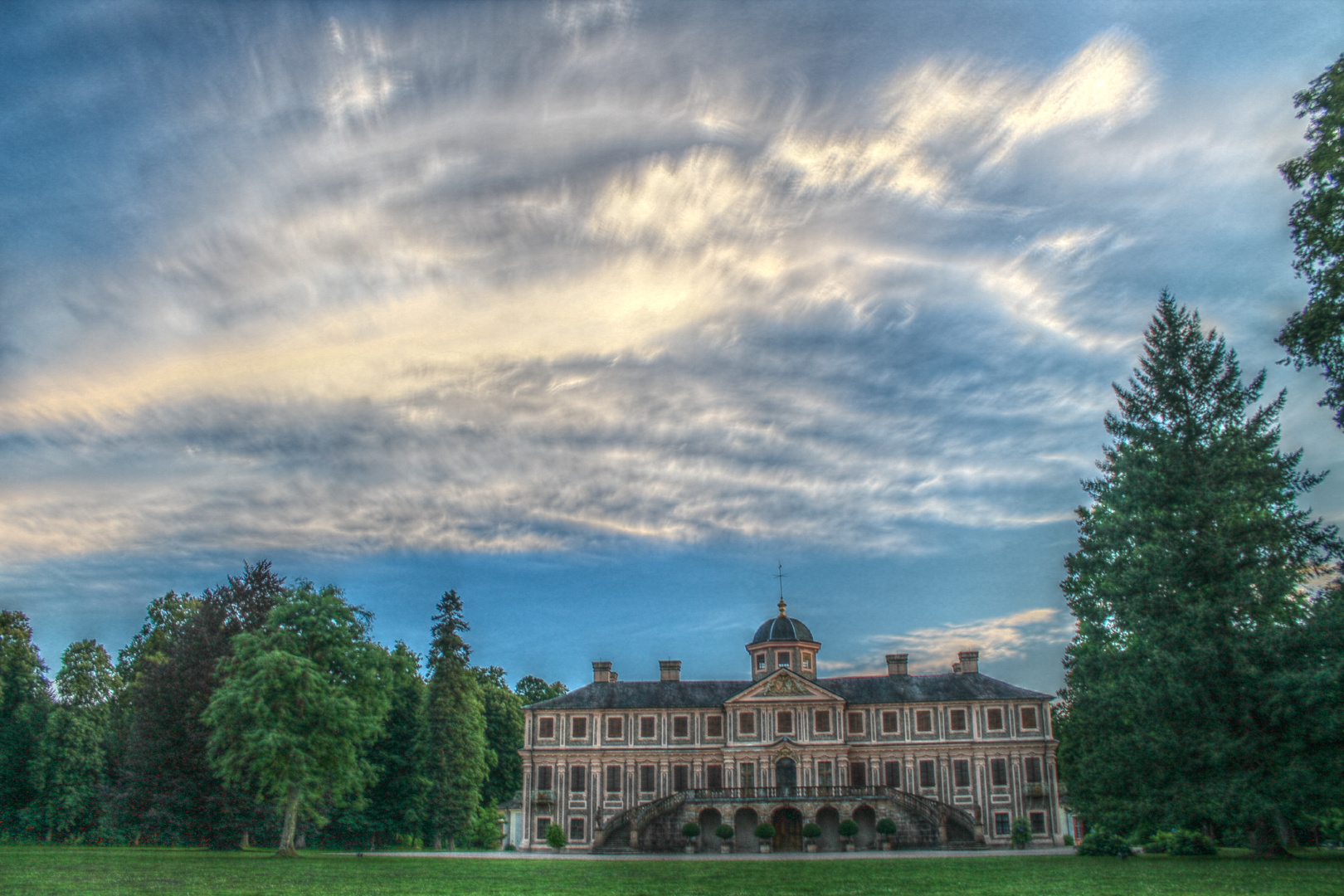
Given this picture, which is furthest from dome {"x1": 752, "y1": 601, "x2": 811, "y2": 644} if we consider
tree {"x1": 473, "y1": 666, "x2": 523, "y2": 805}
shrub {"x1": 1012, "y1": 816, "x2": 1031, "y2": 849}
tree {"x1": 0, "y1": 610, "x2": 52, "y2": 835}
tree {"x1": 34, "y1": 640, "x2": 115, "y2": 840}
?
tree {"x1": 0, "y1": 610, "x2": 52, "y2": 835}

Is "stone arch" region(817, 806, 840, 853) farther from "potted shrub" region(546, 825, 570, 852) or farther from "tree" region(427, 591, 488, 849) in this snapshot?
"tree" region(427, 591, 488, 849)

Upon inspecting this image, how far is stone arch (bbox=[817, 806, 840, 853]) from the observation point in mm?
44688

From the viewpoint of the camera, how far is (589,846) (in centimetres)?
4806

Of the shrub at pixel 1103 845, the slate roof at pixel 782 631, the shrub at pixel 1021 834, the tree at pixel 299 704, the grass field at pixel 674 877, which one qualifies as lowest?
the shrub at pixel 1021 834

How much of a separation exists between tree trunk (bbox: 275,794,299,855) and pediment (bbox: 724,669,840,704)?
940 inches

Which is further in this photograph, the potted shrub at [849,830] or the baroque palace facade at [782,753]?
the baroque palace facade at [782,753]

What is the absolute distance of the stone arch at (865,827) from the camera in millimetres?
44562

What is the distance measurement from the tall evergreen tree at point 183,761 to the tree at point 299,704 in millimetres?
1096

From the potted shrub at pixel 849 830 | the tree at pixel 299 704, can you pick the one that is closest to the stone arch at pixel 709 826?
the potted shrub at pixel 849 830

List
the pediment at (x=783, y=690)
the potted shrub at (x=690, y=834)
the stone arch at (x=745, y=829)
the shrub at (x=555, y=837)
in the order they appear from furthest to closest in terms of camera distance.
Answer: the pediment at (x=783, y=690), the shrub at (x=555, y=837), the stone arch at (x=745, y=829), the potted shrub at (x=690, y=834)

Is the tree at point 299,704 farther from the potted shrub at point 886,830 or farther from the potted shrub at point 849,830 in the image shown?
the potted shrub at point 886,830

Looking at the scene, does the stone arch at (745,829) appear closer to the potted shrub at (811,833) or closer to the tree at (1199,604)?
the potted shrub at (811,833)

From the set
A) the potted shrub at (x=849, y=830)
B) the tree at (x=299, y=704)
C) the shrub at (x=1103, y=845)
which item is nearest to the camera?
the shrub at (x=1103, y=845)

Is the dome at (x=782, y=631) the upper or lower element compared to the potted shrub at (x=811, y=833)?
upper
